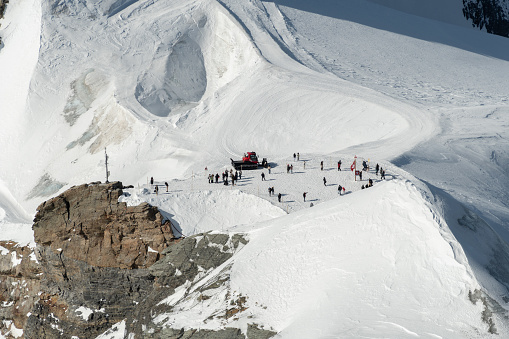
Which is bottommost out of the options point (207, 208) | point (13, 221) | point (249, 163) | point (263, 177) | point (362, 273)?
point (13, 221)

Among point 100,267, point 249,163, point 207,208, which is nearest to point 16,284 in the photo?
point 100,267

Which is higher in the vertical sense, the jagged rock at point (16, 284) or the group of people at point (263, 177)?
the group of people at point (263, 177)

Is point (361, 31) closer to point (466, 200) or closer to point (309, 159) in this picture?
point (309, 159)

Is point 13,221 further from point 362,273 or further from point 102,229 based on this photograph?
point 362,273

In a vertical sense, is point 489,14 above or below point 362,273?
above

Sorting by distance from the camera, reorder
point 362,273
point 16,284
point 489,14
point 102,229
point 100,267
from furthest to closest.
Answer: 1. point 489,14
2. point 16,284
3. point 102,229
4. point 100,267
5. point 362,273

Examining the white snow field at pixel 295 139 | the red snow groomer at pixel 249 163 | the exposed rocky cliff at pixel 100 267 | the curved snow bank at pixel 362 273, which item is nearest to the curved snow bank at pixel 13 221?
the white snow field at pixel 295 139

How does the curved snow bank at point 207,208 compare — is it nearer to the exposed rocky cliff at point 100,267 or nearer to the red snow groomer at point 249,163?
the exposed rocky cliff at point 100,267
